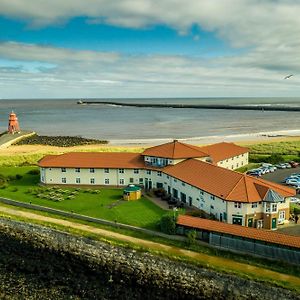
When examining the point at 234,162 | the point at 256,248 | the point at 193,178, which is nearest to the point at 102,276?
the point at 256,248

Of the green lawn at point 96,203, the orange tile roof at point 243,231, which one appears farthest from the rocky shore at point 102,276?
the green lawn at point 96,203

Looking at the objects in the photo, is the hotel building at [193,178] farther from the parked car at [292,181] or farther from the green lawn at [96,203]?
the parked car at [292,181]

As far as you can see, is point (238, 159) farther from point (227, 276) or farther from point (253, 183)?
point (227, 276)

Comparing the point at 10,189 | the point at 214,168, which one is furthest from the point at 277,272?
the point at 10,189

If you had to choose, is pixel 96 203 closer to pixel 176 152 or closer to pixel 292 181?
pixel 176 152

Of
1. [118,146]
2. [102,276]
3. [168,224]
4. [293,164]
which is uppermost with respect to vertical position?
[293,164]
